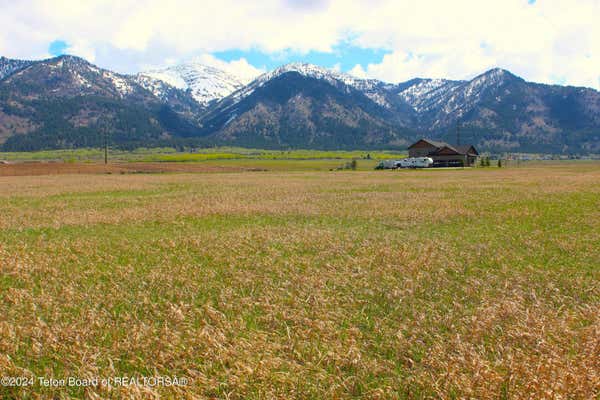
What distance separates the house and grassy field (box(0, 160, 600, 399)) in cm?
10888

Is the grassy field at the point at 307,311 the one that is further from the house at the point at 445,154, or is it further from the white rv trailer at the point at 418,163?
the house at the point at 445,154

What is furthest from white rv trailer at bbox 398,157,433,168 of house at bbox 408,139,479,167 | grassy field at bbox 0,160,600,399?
grassy field at bbox 0,160,600,399

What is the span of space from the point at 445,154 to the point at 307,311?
127 m

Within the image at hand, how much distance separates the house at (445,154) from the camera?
122 metres

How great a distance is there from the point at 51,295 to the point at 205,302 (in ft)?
12.8

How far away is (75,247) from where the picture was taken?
15805mm

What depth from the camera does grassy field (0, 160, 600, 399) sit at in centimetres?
598

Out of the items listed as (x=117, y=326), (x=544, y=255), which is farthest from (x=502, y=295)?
(x=117, y=326)

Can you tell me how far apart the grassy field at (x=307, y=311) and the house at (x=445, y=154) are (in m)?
109

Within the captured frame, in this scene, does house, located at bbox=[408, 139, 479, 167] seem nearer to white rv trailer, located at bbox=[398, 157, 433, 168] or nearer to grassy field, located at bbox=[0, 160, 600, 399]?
white rv trailer, located at bbox=[398, 157, 433, 168]

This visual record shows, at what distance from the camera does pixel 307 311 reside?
881 cm

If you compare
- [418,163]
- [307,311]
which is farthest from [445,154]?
[307,311]

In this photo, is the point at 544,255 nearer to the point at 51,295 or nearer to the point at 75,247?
the point at 51,295

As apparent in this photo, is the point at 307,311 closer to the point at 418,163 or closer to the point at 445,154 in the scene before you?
the point at 418,163
